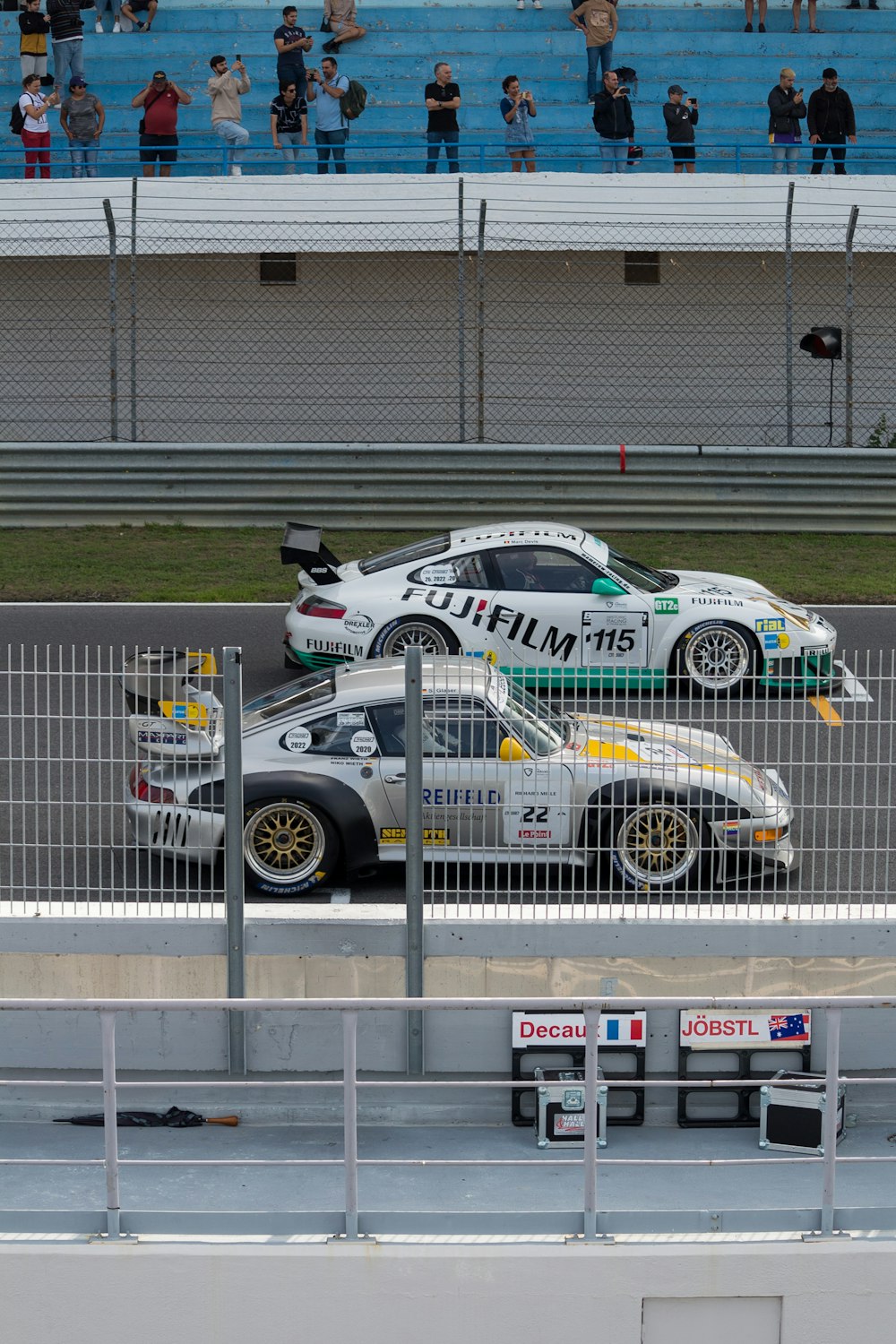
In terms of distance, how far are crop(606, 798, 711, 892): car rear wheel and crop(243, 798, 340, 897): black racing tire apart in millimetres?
1644

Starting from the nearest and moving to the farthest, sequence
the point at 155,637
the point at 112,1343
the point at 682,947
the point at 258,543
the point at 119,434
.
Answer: the point at 112,1343, the point at 682,947, the point at 155,637, the point at 258,543, the point at 119,434

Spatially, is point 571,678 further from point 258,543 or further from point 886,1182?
point 258,543

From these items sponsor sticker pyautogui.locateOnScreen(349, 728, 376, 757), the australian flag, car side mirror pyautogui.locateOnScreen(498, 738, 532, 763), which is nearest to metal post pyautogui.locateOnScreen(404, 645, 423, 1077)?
car side mirror pyautogui.locateOnScreen(498, 738, 532, 763)

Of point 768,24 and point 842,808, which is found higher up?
point 768,24

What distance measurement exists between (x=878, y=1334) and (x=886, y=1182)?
1.28 meters

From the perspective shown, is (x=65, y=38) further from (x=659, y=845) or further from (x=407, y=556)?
(x=659, y=845)

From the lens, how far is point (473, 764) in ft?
26.4

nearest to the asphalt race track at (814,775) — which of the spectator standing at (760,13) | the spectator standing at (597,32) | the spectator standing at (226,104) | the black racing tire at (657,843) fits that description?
the black racing tire at (657,843)

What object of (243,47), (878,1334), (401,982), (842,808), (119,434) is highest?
(243,47)

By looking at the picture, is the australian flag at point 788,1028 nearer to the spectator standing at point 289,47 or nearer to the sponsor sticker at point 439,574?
the sponsor sticker at point 439,574

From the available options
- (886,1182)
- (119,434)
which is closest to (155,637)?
(119,434)

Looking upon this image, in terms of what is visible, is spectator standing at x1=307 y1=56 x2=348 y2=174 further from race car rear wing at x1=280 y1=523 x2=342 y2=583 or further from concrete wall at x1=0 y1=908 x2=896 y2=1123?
concrete wall at x1=0 y1=908 x2=896 y2=1123

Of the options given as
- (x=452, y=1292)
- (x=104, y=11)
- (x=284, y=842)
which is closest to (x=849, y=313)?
(x=284, y=842)

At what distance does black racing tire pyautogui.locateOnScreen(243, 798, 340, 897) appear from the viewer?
898 centimetres
